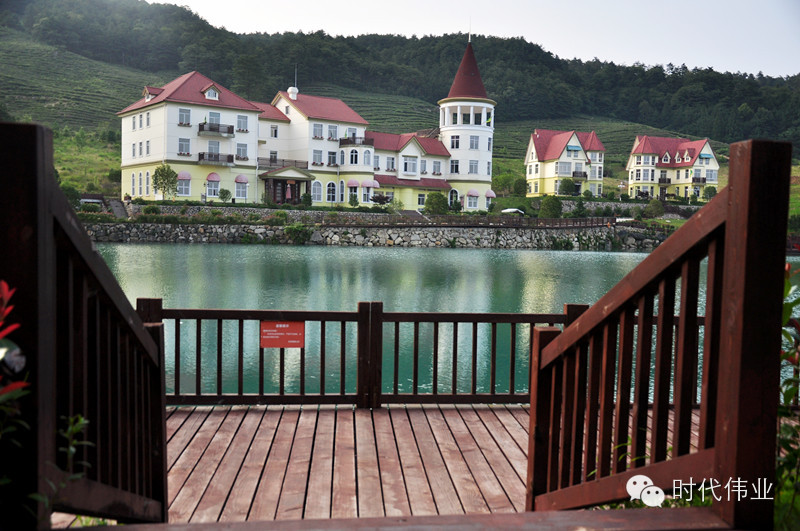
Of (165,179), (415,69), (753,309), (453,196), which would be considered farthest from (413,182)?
(415,69)

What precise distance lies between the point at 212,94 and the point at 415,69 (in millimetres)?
74217

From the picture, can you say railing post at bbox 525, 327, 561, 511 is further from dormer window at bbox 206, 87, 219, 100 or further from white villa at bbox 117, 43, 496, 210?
dormer window at bbox 206, 87, 219, 100

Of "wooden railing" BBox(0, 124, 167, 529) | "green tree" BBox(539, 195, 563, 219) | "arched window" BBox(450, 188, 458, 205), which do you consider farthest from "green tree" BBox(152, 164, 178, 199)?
"wooden railing" BBox(0, 124, 167, 529)

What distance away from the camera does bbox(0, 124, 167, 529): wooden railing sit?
51.9 inches

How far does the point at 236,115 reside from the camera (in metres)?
45.1

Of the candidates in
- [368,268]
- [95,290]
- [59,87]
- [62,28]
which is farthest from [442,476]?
[62,28]

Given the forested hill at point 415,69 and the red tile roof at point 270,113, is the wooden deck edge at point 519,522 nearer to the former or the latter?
the red tile roof at point 270,113

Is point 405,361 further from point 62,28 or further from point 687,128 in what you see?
point 687,128

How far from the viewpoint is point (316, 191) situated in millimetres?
49438

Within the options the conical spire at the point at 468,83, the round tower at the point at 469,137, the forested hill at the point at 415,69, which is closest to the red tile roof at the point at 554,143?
the round tower at the point at 469,137

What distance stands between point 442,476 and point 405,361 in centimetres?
772

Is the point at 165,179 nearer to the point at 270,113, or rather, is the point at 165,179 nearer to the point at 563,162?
the point at 270,113

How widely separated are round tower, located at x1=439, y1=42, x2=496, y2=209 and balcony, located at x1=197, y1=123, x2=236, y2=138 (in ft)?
60.5

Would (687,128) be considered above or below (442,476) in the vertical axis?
above
